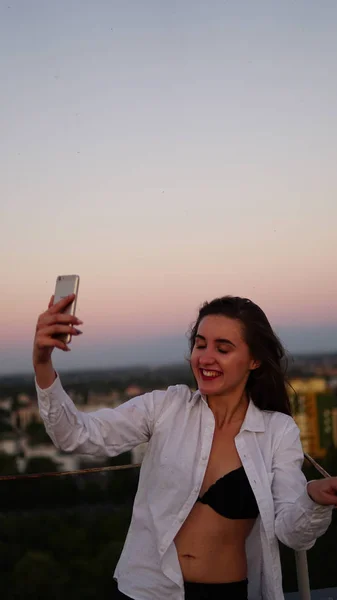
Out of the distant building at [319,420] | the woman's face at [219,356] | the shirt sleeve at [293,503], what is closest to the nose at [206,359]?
the woman's face at [219,356]

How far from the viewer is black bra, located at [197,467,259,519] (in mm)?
1810

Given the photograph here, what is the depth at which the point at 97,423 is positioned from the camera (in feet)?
6.07

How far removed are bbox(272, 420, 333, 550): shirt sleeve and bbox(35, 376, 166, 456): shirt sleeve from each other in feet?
1.33

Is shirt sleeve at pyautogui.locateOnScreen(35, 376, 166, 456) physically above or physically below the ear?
below

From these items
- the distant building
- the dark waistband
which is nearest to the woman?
the dark waistband

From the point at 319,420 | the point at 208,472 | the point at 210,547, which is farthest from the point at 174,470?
the point at 319,420

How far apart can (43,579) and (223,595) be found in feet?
69.9

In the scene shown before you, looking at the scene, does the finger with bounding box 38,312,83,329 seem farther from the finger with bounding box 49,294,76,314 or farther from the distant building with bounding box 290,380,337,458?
the distant building with bounding box 290,380,337,458

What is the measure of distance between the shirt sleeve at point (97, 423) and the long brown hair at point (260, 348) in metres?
0.32

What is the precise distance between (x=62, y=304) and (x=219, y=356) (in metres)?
0.61

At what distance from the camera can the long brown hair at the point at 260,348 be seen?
2.05 metres

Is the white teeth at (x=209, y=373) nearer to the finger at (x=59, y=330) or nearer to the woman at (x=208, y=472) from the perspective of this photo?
the woman at (x=208, y=472)

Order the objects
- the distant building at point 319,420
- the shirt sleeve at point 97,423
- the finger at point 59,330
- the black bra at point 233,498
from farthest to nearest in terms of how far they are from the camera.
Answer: the distant building at point 319,420, the black bra at point 233,498, the shirt sleeve at point 97,423, the finger at point 59,330

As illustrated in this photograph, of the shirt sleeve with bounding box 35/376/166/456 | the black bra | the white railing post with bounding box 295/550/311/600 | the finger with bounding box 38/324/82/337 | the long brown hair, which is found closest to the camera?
the finger with bounding box 38/324/82/337
